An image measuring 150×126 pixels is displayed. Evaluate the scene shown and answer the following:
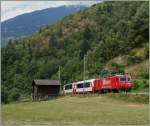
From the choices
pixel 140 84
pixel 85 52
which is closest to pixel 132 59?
pixel 140 84

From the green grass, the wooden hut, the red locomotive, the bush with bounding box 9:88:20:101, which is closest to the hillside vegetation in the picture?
the bush with bounding box 9:88:20:101

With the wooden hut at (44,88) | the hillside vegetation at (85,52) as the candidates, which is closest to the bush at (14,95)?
the hillside vegetation at (85,52)

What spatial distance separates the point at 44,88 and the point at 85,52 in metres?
47.2

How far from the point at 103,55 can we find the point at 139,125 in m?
54.9

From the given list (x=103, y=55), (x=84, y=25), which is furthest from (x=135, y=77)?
(x=84, y=25)

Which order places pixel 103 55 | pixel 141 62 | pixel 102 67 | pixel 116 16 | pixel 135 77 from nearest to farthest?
pixel 135 77 → pixel 102 67 → pixel 141 62 → pixel 103 55 → pixel 116 16

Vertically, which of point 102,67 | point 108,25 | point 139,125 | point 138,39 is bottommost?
point 139,125

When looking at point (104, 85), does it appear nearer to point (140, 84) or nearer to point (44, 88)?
point (140, 84)

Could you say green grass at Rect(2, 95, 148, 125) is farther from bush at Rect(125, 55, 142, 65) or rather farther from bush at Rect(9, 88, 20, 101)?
bush at Rect(125, 55, 142, 65)

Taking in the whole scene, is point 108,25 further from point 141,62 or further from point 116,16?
point 141,62

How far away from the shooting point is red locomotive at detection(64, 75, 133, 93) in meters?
41.0

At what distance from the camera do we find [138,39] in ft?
234

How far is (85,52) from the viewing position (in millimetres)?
87438

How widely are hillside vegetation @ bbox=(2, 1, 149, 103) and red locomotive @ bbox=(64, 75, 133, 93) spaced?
173 cm
